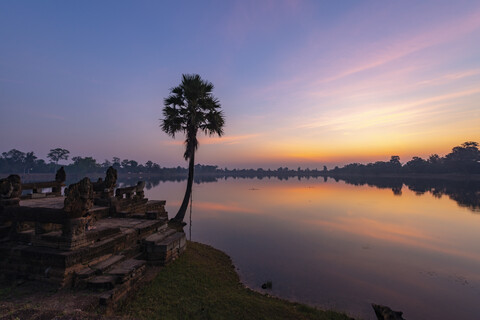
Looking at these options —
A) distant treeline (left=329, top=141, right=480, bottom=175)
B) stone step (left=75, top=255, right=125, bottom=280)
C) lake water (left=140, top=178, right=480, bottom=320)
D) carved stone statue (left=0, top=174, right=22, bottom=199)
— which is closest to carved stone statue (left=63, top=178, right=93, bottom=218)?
stone step (left=75, top=255, right=125, bottom=280)

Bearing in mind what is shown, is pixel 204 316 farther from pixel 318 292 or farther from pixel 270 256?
pixel 270 256

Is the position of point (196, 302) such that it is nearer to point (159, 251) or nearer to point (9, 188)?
point (159, 251)

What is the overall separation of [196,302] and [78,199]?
4.71 meters

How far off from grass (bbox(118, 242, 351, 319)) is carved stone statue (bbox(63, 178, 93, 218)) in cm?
291

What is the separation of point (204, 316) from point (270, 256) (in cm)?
837

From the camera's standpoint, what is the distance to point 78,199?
20.0ft

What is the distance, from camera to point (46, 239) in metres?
6.07

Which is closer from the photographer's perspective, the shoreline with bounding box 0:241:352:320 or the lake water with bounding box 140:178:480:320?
the shoreline with bounding box 0:241:352:320

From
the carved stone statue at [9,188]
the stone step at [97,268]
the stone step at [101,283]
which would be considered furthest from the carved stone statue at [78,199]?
the carved stone statue at [9,188]

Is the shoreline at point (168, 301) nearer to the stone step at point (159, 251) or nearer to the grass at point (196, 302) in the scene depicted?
the grass at point (196, 302)

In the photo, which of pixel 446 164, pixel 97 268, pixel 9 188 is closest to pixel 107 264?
pixel 97 268

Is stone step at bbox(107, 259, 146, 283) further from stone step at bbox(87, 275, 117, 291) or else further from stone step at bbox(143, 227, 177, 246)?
stone step at bbox(143, 227, 177, 246)

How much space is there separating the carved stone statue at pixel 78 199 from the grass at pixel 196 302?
2908 millimetres

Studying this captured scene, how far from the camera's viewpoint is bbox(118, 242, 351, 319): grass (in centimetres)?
583
